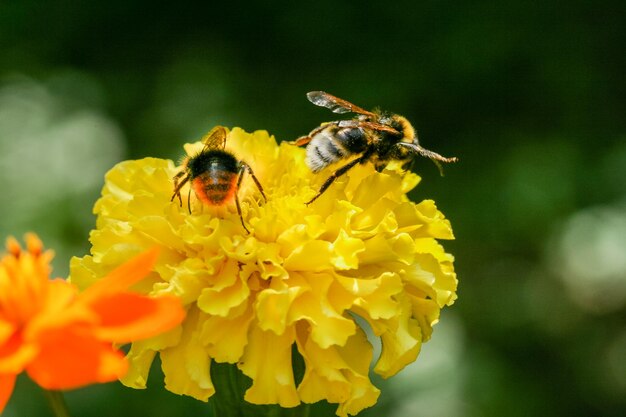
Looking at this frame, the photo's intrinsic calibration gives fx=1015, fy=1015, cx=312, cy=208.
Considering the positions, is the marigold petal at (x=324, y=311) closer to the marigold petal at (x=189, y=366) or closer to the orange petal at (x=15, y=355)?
the marigold petal at (x=189, y=366)

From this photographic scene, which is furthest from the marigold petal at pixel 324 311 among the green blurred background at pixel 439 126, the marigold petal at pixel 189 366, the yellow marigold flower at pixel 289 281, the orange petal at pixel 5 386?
the green blurred background at pixel 439 126

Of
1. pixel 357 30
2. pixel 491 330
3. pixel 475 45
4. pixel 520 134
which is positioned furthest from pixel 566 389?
pixel 357 30

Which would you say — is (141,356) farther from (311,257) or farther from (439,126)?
(439,126)

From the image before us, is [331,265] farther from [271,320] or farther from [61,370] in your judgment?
[61,370]

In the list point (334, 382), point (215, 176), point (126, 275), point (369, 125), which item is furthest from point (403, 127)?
point (126, 275)

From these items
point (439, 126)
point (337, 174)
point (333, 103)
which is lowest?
point (337, 174)
